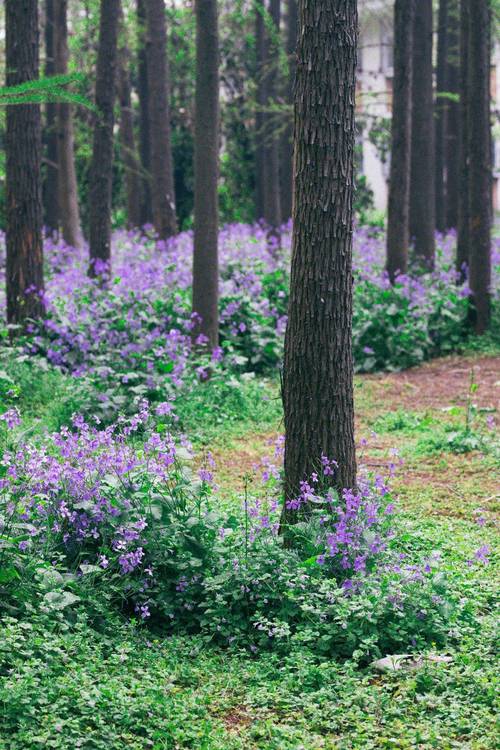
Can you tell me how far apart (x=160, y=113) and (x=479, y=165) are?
5.58m

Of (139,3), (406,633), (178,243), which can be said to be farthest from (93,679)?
(139,3)

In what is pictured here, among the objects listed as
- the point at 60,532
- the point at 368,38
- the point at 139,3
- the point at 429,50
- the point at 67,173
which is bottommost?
the point at 60,532

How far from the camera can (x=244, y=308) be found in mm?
12633

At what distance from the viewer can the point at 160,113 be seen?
16.6 m

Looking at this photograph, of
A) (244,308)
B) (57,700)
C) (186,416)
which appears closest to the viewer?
(57,700)

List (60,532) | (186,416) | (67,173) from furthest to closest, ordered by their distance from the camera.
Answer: (67,173), (186,416), (60,532)

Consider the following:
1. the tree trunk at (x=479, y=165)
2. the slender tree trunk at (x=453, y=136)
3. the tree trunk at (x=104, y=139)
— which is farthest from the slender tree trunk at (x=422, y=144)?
the tree trunk at (x=104, y=139)

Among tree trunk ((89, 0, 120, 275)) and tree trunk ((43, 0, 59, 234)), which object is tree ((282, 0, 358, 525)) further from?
tree trunk ((43, 0, 59, 234))

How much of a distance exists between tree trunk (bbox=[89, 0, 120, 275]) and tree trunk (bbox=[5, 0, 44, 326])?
1.96m

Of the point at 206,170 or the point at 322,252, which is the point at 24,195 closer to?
the point at 206,170

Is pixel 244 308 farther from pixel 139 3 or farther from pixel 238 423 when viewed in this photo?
pixel 139 3

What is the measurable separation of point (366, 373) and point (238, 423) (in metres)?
3.72

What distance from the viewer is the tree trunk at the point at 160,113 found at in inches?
634

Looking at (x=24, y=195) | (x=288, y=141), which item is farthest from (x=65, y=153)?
(x=24, y=195)
